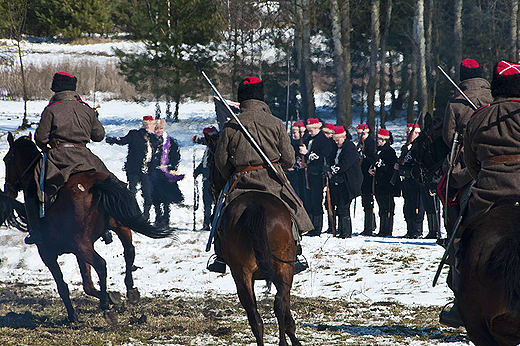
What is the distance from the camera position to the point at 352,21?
26750 millimetres

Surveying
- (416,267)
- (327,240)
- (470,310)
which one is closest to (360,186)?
(327,240)

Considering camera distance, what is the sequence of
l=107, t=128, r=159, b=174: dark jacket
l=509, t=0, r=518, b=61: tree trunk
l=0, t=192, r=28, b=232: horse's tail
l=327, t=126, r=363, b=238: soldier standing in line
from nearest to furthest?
l=0, t=192, r=28, b=232: horse's tail < l=327, t=126, r=363, b=238: soldier standing in line < l=107, t=128, r=159, b=174: dark jacket < l=509, t=0, r=518, b=61: tree trunk

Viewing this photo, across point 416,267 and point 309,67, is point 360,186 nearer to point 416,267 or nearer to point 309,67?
point 416,267

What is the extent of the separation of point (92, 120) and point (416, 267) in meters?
4.60

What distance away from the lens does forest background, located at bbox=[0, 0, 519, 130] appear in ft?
71.2

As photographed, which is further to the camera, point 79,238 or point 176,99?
point 176,99

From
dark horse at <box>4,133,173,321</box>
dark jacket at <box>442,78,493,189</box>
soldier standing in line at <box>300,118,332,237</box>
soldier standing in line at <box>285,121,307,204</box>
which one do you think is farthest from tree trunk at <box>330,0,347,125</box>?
dark horse at <box>4,133,173,321</box>

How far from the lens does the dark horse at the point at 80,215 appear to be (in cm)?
665

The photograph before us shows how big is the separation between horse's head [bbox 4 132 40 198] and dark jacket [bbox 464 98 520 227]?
4.99 meters

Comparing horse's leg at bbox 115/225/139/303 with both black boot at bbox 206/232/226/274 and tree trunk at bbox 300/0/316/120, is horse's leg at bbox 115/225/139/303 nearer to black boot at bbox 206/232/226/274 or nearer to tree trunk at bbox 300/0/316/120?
black boot at bbox 206/232/226/274

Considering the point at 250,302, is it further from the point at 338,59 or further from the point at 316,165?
the point at 338,59

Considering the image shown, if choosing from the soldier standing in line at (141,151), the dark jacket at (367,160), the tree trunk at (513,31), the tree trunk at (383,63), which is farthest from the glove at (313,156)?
the tree trunk at (383,63)

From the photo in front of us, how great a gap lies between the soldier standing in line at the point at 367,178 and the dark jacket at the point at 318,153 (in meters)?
0.99

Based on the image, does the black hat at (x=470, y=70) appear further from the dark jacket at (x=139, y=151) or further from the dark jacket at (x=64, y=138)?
the dark jacket at (x=139, y=151)
